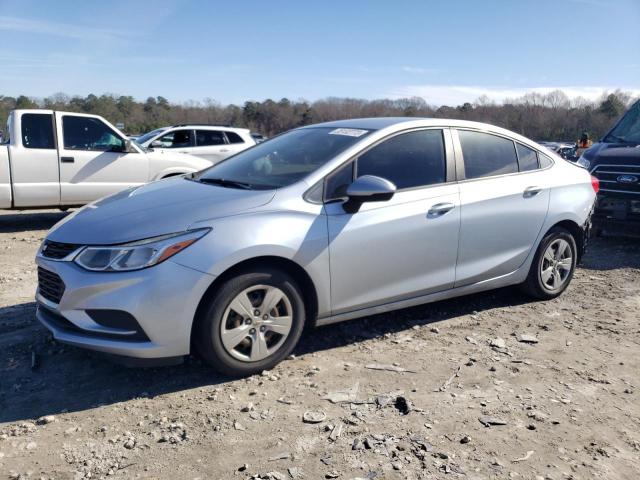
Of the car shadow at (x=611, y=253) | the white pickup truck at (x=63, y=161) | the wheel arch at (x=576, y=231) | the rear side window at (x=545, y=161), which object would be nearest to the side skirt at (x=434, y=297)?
the wheel arch at (x=576, y=231)

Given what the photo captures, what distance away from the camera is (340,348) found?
432 cm

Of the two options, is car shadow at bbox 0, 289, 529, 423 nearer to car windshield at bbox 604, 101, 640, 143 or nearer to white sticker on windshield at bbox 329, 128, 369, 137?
white sticker on windshield at bbox 329, 128, 369, 137

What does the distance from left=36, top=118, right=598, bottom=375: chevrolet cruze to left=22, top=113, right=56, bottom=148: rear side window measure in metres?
5.22

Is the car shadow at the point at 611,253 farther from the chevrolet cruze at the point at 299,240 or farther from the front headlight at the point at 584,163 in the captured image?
the chevrolet cruze at the point at 299,240

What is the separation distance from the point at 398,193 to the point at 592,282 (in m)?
3.26

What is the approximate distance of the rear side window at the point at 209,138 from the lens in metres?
13.4

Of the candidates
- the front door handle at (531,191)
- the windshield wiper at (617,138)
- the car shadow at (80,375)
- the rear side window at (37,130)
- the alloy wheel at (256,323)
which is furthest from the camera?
the rear side window at (37,130)

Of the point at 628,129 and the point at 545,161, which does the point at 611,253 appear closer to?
the point at 628,129

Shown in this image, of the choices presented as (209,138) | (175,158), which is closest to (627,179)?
(175,158)

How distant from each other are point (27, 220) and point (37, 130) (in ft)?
5.83

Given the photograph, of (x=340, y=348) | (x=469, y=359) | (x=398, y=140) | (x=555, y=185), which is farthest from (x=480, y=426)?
(x=555, y=185)

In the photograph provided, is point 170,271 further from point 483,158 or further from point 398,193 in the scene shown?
point 483,158

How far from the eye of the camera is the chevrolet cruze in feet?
11.2

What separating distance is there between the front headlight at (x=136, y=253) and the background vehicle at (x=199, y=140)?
974 centimetres
